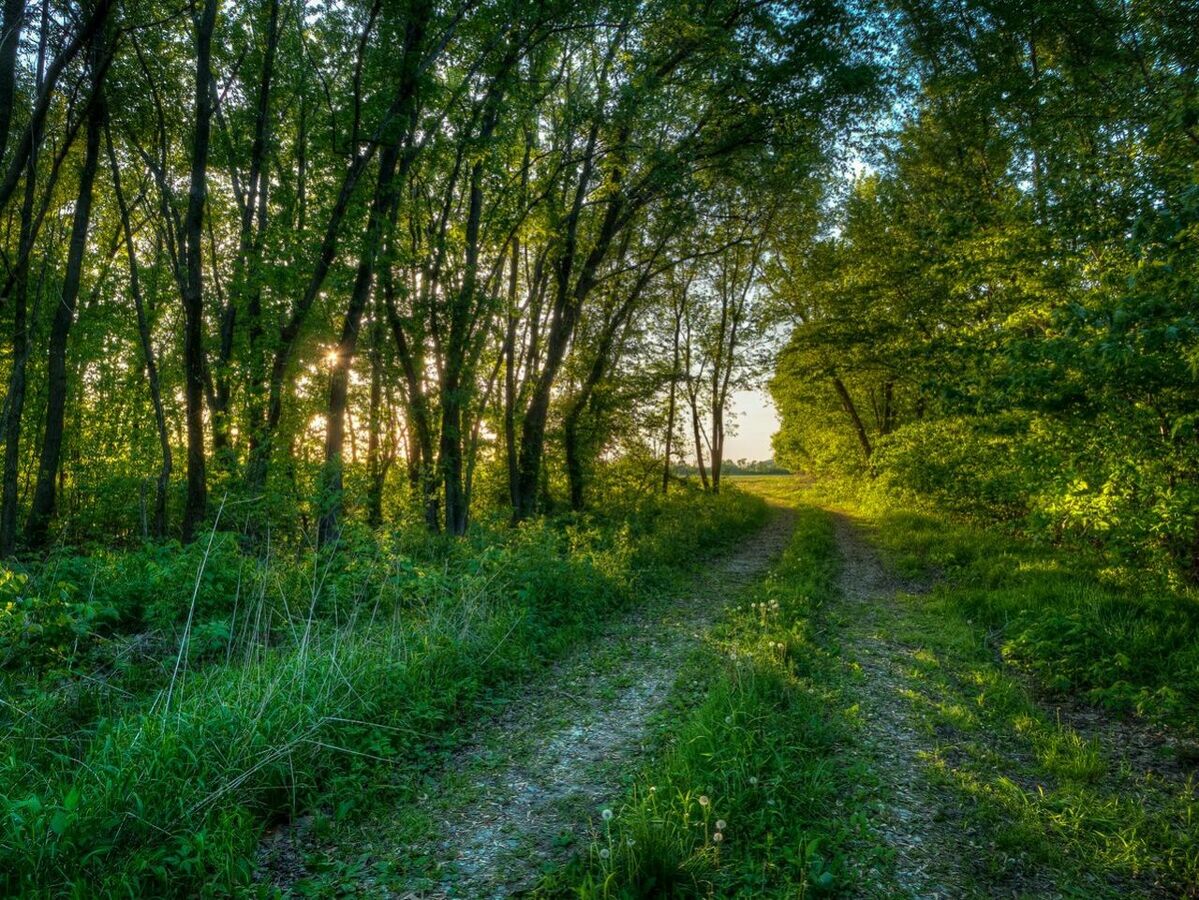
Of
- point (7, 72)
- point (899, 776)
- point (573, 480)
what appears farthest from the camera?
point (573, 480)

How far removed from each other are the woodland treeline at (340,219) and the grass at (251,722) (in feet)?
8.78

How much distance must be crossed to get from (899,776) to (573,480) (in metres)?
13.5

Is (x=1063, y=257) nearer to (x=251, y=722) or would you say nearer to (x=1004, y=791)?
(x=1004, y=791)

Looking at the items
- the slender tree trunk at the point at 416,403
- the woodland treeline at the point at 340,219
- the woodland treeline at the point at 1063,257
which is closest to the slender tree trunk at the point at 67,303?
Answer: the woodland treeline at the point at 340,219

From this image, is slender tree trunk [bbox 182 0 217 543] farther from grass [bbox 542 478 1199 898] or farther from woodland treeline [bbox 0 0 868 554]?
grass [bbox 542 478 1199 898]

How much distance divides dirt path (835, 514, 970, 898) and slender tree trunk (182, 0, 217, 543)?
31.5ft

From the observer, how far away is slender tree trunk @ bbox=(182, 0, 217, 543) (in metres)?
8.29

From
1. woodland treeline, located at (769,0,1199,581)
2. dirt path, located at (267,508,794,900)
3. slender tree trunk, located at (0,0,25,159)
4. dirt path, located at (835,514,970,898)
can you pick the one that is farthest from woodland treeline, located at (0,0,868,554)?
dirt path, located at (835,514,970,898)

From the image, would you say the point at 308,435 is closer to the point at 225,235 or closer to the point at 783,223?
the point at 225,235

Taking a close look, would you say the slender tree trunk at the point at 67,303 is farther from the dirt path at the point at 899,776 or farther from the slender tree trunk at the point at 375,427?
the dirt path at the point at 899,776

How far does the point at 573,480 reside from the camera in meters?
17.4

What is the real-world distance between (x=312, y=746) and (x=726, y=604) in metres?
6.30

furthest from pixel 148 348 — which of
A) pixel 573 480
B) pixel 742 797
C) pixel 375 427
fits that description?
pixel 742 797

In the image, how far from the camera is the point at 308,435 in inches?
451
